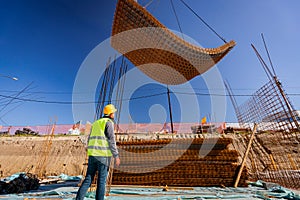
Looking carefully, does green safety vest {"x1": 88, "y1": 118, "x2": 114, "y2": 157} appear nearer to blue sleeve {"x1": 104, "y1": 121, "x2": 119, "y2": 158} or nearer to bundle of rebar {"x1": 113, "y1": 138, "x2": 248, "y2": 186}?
blue sleeve {"x1": 104, "y1": 121, "x2": 119, "y2": 158}

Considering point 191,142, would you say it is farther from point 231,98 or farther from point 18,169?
point 18,169

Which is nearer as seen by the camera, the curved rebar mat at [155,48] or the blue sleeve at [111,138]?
the blue sleeve at [111,138]

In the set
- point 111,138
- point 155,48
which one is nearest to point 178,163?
point 111,138

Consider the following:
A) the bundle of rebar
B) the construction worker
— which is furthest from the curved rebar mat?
the construction worker

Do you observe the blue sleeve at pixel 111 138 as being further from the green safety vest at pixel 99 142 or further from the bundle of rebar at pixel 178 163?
the bundle of rebar at pixel 178 163

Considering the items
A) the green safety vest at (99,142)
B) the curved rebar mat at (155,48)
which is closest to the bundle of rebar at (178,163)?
the curved rebar mat at (155,48)

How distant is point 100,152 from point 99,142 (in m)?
0.14

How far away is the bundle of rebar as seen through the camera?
14.6ft

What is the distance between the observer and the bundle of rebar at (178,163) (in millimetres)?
4453

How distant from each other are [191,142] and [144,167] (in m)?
1.47

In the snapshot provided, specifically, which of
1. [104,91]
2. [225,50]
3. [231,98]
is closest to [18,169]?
[104,91]

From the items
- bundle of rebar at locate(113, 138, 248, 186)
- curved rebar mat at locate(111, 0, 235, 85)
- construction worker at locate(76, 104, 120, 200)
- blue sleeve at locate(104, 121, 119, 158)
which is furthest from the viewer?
bundle of rebar at locate(113, 138, 248, 186)

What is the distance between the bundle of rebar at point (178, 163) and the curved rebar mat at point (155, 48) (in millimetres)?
2038

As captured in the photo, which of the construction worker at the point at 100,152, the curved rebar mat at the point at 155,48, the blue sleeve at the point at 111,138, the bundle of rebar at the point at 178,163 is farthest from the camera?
the bundle of rebar at the point at 178,163
